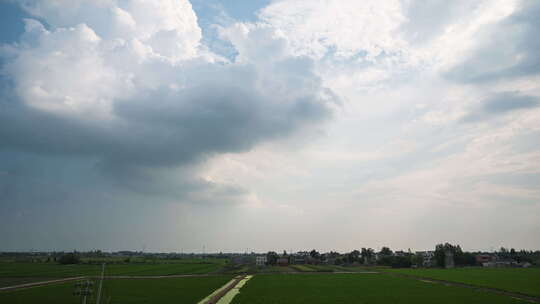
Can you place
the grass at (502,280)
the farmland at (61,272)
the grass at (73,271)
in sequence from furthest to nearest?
1. the grass at (73,271)
2. the farmland at (61,272)
3. the grass at (502,280)

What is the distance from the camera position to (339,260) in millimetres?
186000

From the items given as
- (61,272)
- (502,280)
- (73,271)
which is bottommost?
(73,271)

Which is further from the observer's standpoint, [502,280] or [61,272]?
[61,272]

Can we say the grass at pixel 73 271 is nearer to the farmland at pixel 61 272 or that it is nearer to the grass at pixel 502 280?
the farmland at pixel 61 272

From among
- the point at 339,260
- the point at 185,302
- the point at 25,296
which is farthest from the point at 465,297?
the point at 339,260

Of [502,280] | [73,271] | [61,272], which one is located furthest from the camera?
[73,271]

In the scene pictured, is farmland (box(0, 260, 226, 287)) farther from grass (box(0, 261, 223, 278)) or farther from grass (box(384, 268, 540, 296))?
grass (box(384, 268, 540, 296))

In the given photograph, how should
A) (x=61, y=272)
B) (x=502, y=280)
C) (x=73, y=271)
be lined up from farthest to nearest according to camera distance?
(x=73, y=271), (x=61, y=272), (x=502, y=280)

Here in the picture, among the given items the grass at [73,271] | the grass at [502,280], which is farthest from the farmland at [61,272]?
the grass at [502,280]

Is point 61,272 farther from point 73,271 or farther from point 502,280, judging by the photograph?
point 502,280

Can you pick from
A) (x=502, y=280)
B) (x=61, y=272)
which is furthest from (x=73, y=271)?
(x=502, y=280)

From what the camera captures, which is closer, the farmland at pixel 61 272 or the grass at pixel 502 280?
the grass at pixel 502 280

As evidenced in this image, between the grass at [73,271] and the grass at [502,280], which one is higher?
the grass at [502,280]

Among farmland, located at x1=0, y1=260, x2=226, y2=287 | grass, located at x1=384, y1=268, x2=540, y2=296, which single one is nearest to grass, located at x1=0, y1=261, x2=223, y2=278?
farmland, located at x1=0, y1=260, x2=226, y2=287
